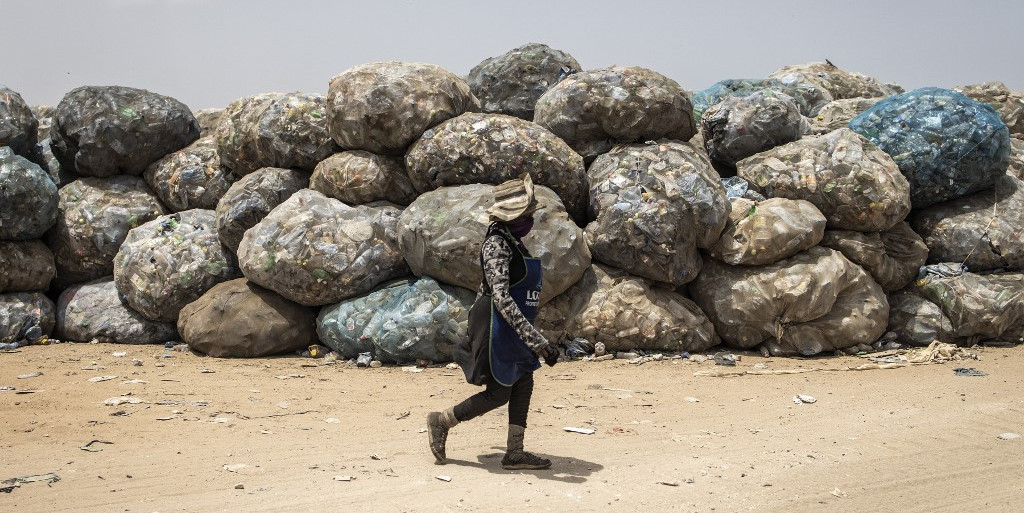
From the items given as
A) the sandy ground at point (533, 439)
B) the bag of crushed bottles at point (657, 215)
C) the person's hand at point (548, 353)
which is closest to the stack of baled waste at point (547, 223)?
the bag of crushed bottles at point (657, 215)

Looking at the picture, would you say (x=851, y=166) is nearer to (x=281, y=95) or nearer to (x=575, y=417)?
(x=575, y=417)

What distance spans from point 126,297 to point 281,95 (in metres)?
2.14

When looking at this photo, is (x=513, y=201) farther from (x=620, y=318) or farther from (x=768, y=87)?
(x=768, y=87)

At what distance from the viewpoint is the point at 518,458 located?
3.76 m

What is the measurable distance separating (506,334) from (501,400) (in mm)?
309

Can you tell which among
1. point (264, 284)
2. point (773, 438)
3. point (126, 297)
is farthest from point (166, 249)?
point (773, 438)

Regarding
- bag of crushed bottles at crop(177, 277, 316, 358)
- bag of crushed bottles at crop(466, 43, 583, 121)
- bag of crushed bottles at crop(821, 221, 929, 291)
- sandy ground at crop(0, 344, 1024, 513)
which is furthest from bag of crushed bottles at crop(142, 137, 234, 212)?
bag of crushed bottles at crop(821, 221, 929, 291)

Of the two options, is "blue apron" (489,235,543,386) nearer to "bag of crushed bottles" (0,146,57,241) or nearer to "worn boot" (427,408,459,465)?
"worn boot" (427,408,459,465)

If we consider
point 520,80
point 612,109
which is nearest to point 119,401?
point 612,109

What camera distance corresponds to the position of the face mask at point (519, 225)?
3.72 meters

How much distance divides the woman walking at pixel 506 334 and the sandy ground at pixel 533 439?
0.23 m

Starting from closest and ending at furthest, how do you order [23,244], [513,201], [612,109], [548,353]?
[548,353]
[513,201]
[612,109]
[23,244]

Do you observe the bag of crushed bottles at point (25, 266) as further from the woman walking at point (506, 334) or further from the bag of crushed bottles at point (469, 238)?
the woman walking at point (506, 334)

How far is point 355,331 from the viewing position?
627 centimetres
